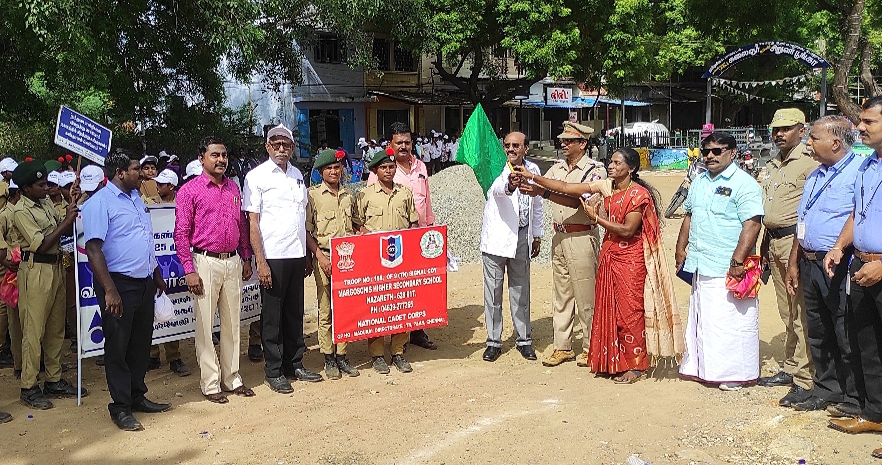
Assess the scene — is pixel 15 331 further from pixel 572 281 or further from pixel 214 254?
pixel 572 281

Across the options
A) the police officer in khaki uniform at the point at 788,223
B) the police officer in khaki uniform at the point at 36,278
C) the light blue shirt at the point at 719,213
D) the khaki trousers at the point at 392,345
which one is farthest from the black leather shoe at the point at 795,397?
the police officer in khaki uniform at the point at 36,278

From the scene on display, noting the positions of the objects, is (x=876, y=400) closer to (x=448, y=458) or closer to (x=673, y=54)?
(x=448, y=458)

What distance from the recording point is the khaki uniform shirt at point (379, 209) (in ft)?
21.4

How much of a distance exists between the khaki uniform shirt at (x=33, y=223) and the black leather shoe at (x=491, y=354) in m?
3.52

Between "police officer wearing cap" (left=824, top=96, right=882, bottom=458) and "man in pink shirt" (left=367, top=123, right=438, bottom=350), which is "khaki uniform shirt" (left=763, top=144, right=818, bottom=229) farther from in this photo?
"man in pink shirt" (left=367, top=123, right=438, bottom=350)

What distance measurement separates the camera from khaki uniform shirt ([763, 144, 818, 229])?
570 cm

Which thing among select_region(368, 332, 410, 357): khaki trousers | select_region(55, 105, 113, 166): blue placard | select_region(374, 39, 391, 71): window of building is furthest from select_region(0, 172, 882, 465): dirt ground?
select_region(374, 39, 391, 71): window of building

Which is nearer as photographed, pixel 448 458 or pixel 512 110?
pixel 448 458

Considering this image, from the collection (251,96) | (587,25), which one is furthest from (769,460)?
(251,96)

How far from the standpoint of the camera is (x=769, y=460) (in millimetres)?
4574

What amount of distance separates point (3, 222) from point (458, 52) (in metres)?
21.7

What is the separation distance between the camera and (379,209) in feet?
21.4

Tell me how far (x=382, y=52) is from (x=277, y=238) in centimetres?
2874

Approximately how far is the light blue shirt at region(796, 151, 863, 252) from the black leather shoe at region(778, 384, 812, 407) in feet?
3.44
